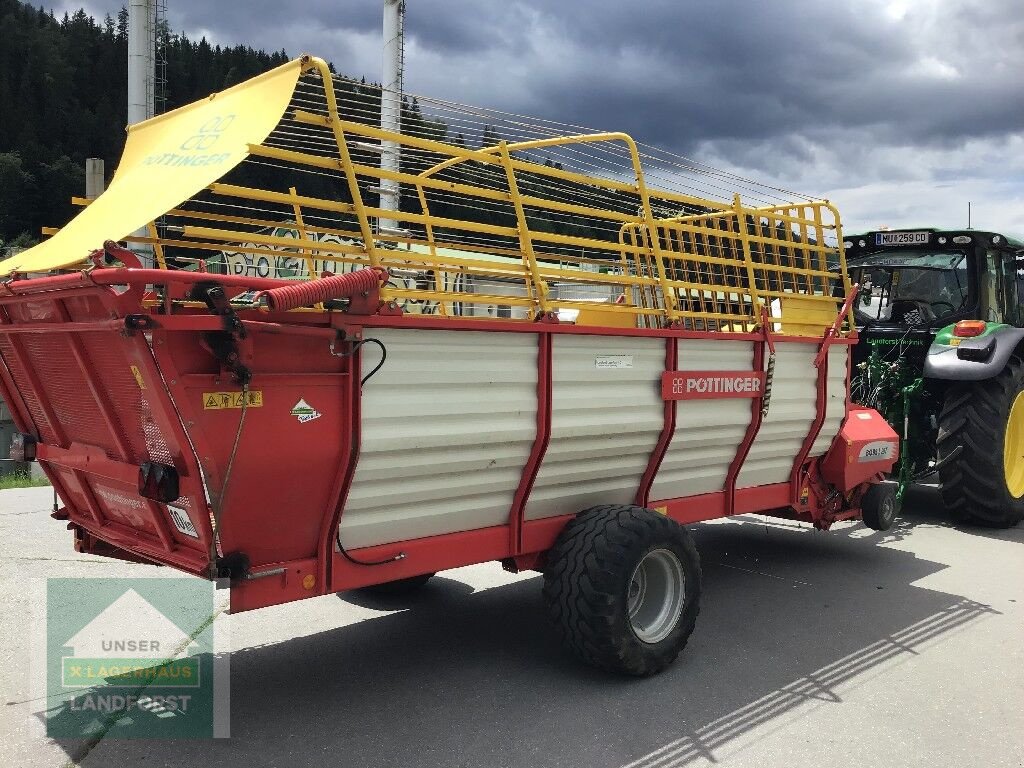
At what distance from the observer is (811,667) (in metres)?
4.30

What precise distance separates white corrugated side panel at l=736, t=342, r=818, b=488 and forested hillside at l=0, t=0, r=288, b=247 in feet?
127

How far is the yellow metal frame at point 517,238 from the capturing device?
133 inches

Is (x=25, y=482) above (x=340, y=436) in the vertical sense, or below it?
below

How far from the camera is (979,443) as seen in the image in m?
6.96

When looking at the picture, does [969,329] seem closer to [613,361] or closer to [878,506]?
[878,506]

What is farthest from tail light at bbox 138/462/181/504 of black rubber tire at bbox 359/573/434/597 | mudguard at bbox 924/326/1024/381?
mudguard at bbox 924/326/1024/381

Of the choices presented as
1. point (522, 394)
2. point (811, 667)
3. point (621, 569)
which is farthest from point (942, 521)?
point (522, 394)

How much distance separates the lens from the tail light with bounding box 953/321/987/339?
23.3ft

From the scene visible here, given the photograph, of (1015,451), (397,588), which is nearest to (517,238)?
(397,588)

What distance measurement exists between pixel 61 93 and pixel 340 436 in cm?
6393

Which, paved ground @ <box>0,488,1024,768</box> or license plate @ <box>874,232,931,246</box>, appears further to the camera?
license plate @ <box>874,232,931,246</box>

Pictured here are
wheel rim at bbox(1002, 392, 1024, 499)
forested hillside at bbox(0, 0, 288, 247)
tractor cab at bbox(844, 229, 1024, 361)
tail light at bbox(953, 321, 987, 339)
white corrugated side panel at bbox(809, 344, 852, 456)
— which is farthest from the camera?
forested hillside at bbox(0, 0, 288, 247)

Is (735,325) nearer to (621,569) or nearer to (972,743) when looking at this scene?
(621,569)

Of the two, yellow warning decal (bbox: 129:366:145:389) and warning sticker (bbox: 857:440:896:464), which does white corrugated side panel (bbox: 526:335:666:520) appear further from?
warning sticker (bbox: 857:440:896:464)
